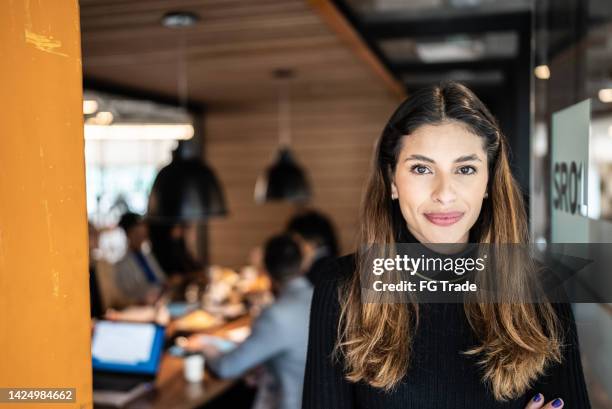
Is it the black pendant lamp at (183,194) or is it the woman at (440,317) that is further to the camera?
the black pendant lamp at (183,194)

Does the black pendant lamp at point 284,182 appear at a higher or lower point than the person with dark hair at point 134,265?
higher

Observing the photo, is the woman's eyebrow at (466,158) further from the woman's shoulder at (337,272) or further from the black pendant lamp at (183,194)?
the black pendant lamp at (183,194)

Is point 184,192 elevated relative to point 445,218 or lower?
elevated

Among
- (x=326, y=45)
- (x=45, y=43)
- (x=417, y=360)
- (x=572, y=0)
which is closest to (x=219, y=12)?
(x=326, y=45)

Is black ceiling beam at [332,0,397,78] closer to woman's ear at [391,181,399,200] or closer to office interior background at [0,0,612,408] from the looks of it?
office interior background at [0,0,612,408]

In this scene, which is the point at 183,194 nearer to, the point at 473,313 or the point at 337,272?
the point at 337,272

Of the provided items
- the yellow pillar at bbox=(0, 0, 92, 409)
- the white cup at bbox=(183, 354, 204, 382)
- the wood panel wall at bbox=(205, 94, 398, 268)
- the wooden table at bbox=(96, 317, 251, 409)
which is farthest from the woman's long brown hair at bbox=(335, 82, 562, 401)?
the wood panel wall at bbox=(205, 94, 398, 268)

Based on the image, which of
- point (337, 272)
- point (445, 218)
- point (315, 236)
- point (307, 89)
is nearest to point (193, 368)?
point (337, 272)

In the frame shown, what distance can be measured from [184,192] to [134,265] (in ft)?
7.40

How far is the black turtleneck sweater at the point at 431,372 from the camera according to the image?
1154 mm

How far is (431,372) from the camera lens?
47.2 inches

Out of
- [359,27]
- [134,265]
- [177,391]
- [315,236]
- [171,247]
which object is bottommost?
[177,391]

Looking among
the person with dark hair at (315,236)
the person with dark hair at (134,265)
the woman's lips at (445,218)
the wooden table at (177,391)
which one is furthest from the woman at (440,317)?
the person with dark hair at (134,265)

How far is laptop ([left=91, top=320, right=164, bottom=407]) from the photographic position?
8.52 ft
